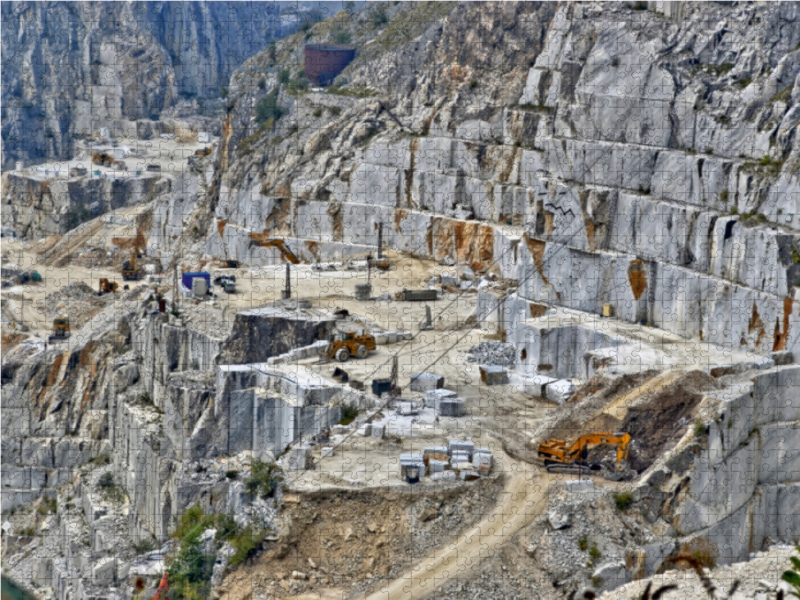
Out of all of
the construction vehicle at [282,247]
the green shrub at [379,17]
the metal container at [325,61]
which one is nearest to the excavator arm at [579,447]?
the construction vehicle at [282,247]

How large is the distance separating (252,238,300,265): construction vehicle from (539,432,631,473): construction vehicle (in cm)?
1359

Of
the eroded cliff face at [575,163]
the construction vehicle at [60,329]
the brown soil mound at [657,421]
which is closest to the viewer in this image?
the brown soil mound at [657,421]

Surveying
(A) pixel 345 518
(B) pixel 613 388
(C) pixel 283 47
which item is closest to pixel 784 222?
(B) pixel 613 388

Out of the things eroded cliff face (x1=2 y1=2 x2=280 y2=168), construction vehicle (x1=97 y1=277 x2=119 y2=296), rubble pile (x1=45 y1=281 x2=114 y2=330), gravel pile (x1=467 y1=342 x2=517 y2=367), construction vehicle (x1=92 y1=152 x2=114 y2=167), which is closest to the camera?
gravel pile (x1=467 y1=342 x2=517 y2=367)

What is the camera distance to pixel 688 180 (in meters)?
18.0

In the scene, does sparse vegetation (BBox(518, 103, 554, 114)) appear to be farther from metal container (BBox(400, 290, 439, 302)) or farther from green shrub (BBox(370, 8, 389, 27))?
green shrub (BBox(370, 8, 389, 27))

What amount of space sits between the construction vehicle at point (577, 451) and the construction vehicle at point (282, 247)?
13.6 meters

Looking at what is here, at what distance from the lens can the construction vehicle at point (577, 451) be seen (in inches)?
543

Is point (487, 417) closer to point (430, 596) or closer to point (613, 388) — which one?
point (613, 388)

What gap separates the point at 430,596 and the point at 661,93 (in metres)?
9.58

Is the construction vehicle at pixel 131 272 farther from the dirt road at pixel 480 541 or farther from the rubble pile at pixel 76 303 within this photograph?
the dirt road at pixel 480 541

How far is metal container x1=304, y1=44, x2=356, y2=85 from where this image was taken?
32.2 m

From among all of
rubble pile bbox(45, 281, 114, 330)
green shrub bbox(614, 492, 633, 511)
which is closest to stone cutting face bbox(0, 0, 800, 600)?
green shrub bbox(614, 492, 633, 511)

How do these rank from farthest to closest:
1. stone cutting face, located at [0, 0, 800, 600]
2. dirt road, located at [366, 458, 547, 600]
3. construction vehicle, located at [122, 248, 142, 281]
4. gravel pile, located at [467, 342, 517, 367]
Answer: construction vehicle, located at [122, 248, 142, 281], gravel pile, located at [467, 342, 517, 367], stone cutting face, located at [0, 0, 800, 600], dirt road, located at [366, 458, 547, 600]
